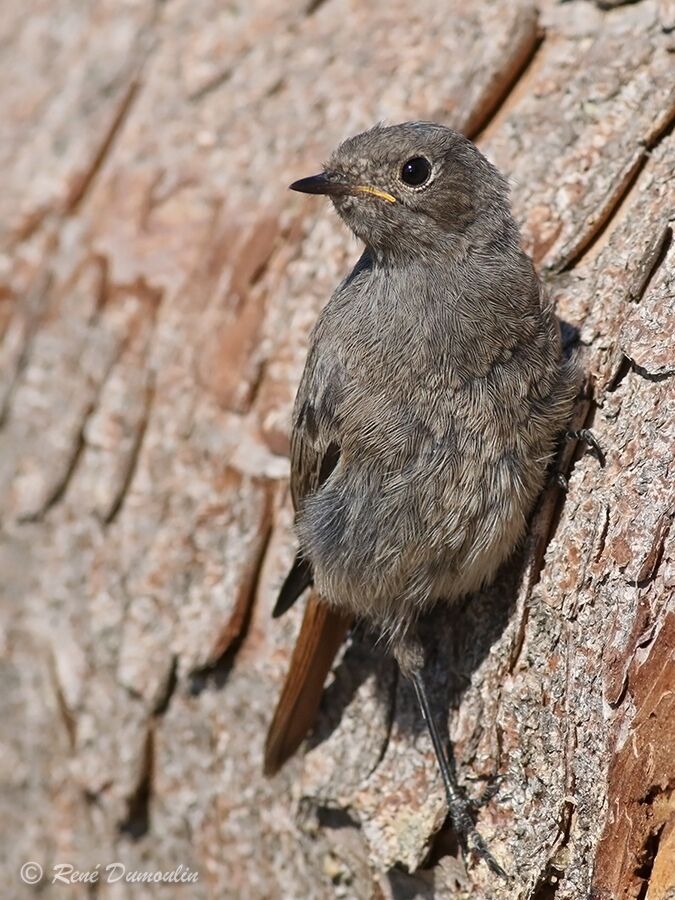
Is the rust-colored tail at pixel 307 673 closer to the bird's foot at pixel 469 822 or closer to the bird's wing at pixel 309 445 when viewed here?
the bird's wing at pixel 309 445

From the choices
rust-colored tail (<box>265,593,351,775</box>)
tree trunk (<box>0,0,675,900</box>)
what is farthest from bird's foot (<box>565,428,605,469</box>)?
rust-colored tail (<box>265,593,351,775</box>)

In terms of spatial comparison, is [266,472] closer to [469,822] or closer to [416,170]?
[416,170]

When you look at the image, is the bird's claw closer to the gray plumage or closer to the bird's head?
the gray plumage

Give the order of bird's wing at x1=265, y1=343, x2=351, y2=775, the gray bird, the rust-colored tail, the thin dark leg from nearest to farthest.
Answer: the thin dark leg, the gray bird, bird's wing at x1=265, y1=343, x2=351, y2=775, the rust-colored tail

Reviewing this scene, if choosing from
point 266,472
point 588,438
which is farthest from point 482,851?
point 266,472

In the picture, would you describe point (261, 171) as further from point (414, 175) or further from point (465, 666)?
point (465, 666)

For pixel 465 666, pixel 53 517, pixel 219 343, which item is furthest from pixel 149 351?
pixel 465 666

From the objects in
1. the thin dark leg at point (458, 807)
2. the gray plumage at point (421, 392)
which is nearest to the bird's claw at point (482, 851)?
the thin dark leg at point (458, 807)
